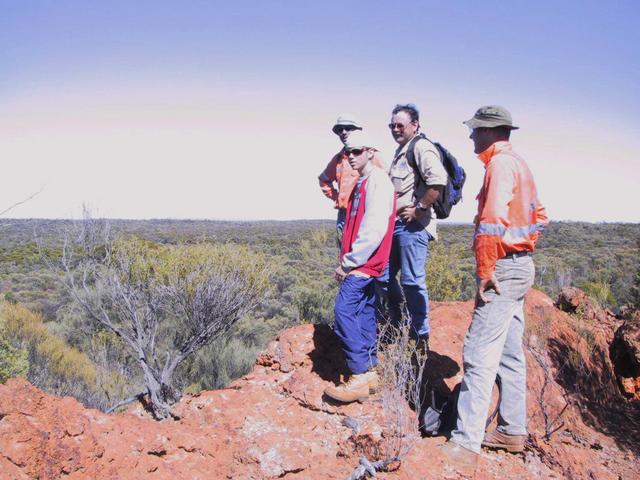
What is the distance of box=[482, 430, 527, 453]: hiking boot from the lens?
8.64 feet

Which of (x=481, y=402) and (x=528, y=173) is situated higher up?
(x=528, y=173)

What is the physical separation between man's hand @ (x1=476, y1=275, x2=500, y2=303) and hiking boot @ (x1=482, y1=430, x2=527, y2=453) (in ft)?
2.80

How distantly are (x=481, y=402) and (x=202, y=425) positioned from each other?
5.70 feet

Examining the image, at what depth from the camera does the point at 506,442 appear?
8.66ft

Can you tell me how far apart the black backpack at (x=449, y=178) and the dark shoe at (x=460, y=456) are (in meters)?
1.56

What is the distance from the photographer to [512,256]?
99.8 inches

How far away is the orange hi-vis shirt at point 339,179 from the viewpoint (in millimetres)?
3842

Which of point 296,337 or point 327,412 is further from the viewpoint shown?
point 296,337

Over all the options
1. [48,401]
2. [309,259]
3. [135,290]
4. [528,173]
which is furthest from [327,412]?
[309,259]

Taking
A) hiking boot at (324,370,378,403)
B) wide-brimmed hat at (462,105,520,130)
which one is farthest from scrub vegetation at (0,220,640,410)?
wide-brimmed hat at (462,105,520,130)

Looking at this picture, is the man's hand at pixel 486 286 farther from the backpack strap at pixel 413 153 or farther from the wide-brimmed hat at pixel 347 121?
the wide-brimmed hat at pixel 347 121

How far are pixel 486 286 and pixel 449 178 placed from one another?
109cm

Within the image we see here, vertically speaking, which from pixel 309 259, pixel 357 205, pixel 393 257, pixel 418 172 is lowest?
pixel 309 259

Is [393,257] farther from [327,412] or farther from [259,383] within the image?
[259,383]
